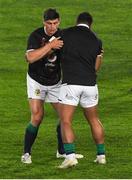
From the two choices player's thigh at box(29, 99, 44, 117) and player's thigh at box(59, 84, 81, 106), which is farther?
→ player's thigh at box(29, 99, 44, 117)

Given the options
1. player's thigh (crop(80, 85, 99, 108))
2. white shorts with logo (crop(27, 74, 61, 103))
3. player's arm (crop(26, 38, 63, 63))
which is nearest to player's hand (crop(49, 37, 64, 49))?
player's arm (crop(26, 38, 63, 63))

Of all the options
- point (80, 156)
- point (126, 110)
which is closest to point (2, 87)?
point (126, 110)

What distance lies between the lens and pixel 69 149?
37.8ft

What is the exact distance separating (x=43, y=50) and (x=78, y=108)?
845cm

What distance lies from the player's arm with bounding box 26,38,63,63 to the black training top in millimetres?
151

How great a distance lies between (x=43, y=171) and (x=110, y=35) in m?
25.7

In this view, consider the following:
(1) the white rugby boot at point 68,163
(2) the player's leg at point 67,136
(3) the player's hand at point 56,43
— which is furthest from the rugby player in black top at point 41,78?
(1) the white rugby boot at point 68,163

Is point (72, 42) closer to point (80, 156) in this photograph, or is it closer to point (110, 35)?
point (80, 156)

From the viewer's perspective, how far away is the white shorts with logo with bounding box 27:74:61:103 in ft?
39.8

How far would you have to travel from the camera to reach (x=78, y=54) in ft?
37.7

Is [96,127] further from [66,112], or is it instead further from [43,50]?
[43,50]

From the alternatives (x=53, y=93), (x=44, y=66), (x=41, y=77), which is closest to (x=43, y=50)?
(x=44, y=66)

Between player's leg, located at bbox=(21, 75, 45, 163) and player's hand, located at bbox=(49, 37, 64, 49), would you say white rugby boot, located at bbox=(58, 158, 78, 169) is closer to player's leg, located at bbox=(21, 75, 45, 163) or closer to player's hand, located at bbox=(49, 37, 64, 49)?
player's leg, located at bbox=(21, 75, 45, 163)

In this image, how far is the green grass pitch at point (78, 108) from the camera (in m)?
11.7
